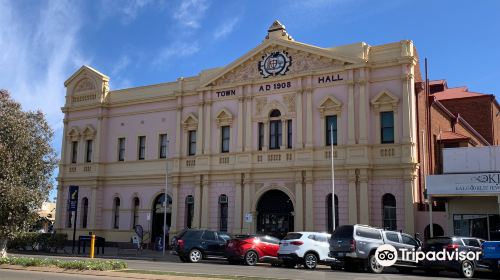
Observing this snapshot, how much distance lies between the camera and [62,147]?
45.1m

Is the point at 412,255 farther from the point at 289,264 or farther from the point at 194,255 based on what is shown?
the point at 194,255

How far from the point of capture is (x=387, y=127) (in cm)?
3256

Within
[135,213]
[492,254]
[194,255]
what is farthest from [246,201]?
A: [492,254]

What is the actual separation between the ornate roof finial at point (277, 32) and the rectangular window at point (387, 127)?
8262 mm

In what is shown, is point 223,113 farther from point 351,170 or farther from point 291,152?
point 351,170

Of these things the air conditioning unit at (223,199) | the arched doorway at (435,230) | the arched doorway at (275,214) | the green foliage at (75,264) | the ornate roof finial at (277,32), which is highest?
the ornate roof finial at (277,32)

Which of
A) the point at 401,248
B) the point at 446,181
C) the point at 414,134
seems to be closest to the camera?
the point at 401,248

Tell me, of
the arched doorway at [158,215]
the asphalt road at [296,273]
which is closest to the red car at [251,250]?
the asphalt road at [296,273]

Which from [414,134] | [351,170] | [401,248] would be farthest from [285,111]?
[401,248]

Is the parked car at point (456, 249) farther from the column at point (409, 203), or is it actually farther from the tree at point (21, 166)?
the tree at point (21, 166)

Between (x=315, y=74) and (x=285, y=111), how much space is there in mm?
3043

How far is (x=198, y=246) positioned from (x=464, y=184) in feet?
43.5

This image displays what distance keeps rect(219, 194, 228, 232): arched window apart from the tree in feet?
50.0

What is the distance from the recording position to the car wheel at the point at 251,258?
2542 cm
